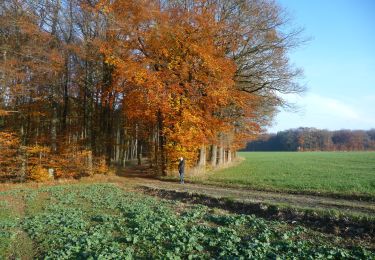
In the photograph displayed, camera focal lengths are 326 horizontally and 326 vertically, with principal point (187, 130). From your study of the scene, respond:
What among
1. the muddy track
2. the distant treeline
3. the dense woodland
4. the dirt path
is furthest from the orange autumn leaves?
the distant treeline

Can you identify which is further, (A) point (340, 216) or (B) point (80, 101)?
(B) point (80, 101)

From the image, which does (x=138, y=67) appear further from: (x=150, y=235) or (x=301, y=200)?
(x=150, y=235)

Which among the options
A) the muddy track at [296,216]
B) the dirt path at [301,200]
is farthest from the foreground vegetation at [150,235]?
the dirt path at [301,200]

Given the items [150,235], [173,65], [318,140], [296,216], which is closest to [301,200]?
[296,216]

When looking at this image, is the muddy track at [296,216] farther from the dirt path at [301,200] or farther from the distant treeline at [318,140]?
the distant treeline at [318,140]

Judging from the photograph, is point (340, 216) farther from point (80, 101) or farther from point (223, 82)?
point (80, 101)

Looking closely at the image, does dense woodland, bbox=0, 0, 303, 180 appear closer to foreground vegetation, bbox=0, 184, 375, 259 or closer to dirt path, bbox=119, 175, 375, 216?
dirt path, bbox=119, 175, 375, 216

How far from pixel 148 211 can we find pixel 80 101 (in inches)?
1043

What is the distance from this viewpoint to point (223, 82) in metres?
30.1

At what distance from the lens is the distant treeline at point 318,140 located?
503 feet

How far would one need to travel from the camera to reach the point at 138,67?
97.0 feet

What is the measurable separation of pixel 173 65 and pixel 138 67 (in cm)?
338

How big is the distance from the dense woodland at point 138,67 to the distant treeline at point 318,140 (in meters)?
117

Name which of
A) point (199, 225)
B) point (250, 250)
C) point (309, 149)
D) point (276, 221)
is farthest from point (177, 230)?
point (309, 149)
